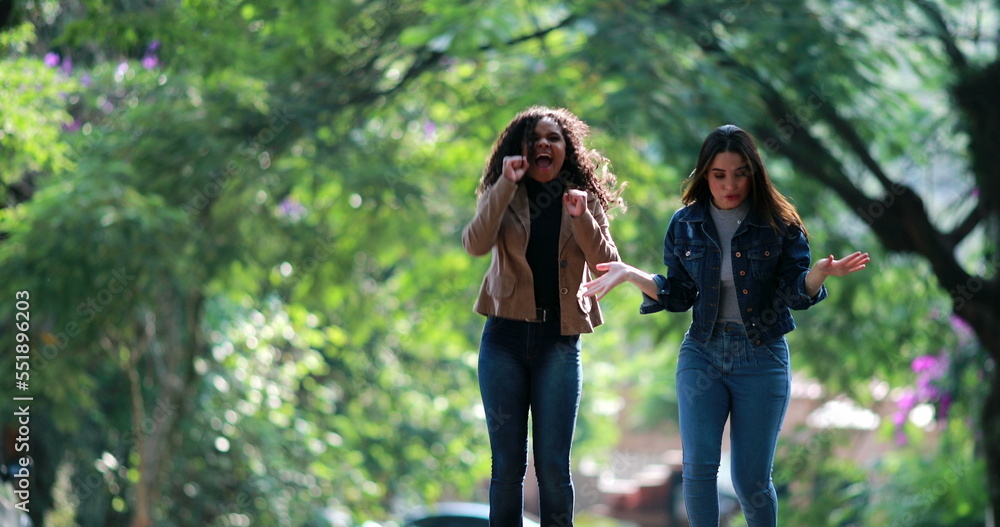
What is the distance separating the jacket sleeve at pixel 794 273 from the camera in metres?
3.24

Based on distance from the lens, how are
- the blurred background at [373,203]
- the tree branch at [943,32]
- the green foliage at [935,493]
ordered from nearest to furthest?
1. the blurred background at [373,203]
2. the tree branch at [943,32]
3. the green foliage at [935,493]

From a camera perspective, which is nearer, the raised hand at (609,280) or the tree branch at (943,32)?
the raised hand at (609,280)

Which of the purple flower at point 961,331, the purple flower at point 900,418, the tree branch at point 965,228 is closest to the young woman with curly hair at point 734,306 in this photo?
the tree branch at point 965,228

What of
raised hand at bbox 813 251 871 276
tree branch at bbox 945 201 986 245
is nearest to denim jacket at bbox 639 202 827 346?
raised hand at bbox 813 251 871 276

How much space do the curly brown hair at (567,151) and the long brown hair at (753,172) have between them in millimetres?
334

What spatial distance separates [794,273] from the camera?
3299mm

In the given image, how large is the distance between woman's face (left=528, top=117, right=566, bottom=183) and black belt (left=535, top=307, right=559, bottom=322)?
1.38 ft

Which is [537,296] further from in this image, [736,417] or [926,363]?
[926,363]

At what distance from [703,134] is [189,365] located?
4.76 m

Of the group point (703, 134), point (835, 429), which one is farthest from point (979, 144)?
point (835, 429)

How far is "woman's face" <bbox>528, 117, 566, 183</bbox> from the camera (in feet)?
11.5

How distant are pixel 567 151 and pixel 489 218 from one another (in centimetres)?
38

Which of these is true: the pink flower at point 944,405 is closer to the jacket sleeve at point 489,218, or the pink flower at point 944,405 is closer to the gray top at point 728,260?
the gray top at point 728,260

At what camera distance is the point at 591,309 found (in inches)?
139
